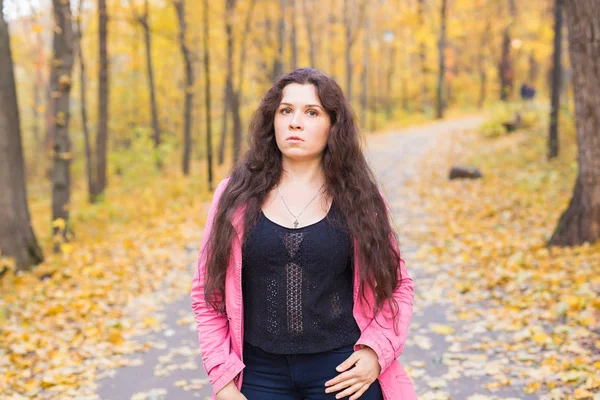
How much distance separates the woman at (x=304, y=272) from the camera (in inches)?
89.5

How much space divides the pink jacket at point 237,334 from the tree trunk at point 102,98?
14028 mm

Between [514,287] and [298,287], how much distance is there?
196 inches

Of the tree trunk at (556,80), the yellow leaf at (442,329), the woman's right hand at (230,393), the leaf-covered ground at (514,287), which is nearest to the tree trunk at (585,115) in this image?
the leaf-covered ground at (514,287)

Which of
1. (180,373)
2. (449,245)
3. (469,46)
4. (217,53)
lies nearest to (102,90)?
(217,53)

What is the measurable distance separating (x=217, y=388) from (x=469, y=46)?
4226 centimetres

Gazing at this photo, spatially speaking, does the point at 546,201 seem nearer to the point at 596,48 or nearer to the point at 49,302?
the point at 596,48

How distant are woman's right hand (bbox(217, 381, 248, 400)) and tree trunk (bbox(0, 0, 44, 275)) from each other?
284 inches

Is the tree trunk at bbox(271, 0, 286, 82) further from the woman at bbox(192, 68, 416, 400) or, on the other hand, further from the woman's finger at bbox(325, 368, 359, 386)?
the woman's finger at bbox(325, 368, 359, 386)

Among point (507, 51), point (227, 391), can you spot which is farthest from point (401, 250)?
point (507, 51)

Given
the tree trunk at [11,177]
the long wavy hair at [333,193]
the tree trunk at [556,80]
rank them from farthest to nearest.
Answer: the tree trunk at [556,80]
the tree trunk at [11,177]
the long wavy hair at [333,193]

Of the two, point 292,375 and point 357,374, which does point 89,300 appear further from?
point 357,374

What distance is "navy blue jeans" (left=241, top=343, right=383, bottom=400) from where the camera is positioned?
2.27 m

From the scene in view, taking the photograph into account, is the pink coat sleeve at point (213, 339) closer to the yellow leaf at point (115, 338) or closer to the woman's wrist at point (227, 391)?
the woman's wrist at point (227, 391)

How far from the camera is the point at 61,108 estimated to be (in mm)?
9492
